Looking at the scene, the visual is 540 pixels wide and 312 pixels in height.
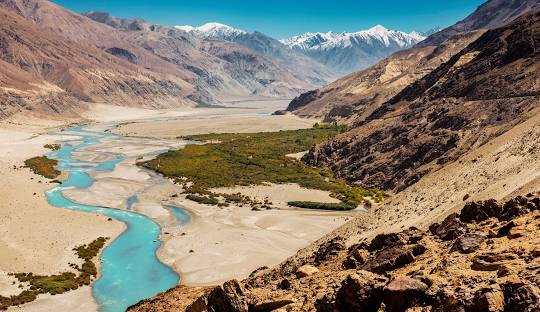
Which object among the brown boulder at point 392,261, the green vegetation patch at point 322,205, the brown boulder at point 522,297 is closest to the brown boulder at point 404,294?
the brown boulder at point 522,297

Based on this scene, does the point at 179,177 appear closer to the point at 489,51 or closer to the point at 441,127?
the point at 441,127

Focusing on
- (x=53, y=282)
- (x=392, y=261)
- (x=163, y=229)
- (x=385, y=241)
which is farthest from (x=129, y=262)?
(x=392, y=261)

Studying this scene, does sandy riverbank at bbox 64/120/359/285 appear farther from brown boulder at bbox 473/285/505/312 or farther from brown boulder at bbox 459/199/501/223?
brown boulder at bbox 473/285/505/312

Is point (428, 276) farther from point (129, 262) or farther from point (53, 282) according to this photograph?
point (129, 262)

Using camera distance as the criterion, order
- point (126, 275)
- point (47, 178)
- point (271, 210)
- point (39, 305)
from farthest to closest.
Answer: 1. point (47, 178)
2. point (271, 210)
3. point (126, 275)
4. point (39, 305)

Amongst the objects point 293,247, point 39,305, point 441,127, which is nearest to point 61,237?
point 39,305

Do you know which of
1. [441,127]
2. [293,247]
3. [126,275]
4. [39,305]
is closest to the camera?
[39,305]

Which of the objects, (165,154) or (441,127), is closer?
(441,127)

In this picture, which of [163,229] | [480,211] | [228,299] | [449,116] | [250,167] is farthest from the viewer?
[250,167]
